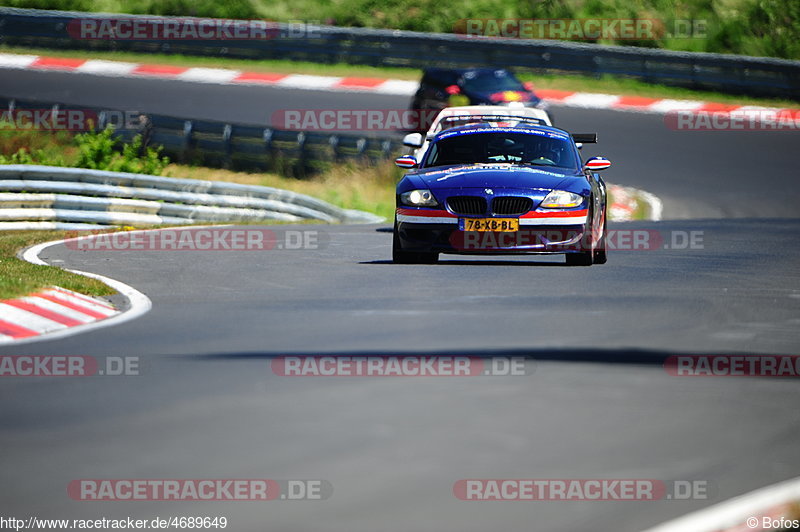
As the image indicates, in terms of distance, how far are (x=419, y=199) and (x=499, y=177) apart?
0.80 m

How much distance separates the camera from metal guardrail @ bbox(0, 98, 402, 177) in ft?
88.1

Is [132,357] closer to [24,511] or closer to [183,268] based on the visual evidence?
[24,511]

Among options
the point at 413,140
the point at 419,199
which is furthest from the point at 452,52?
the point at 419,199

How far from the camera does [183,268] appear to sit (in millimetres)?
14805

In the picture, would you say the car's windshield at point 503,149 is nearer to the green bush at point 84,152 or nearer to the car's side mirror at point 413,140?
the car's side mirror at point 413,140

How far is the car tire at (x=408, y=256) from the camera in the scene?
1388 cm

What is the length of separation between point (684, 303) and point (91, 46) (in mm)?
30615

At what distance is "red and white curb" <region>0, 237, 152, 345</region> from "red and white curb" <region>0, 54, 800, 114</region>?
2140cm

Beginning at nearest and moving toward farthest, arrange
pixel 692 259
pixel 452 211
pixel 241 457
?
1. pixel 241 457
2. pixel 452 211
3. pixel 692 259

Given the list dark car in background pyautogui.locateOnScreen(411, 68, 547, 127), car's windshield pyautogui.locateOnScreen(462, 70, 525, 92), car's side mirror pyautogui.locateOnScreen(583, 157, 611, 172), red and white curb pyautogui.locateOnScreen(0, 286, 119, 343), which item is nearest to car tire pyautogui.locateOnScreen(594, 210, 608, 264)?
car's side mirror pyautogui.locateOnScreen(583, 157, 611, 172)

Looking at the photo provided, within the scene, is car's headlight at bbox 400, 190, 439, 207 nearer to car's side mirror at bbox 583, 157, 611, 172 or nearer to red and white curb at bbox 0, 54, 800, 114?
car's side mirror at bbox 583, 157, 611, 172

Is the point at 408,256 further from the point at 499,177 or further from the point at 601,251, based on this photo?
the point at 601,251

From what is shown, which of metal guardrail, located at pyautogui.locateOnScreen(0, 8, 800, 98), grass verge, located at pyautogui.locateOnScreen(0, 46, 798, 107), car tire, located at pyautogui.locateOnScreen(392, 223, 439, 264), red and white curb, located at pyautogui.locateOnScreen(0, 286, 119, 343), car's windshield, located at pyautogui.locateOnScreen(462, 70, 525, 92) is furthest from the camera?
grass verge, located at pyautogui.locateOnScreen(0, 46, 798, 107)

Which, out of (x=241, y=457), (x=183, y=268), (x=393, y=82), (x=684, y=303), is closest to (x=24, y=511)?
(x=241, y=457)
